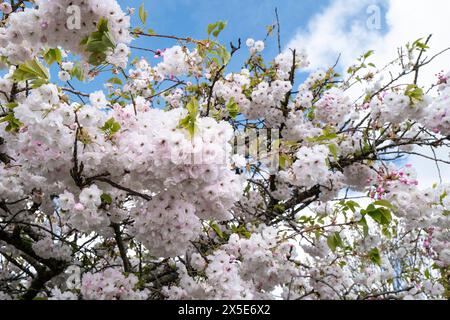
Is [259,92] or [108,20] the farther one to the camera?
[259,92]

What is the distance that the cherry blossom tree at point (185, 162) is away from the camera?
191 cm

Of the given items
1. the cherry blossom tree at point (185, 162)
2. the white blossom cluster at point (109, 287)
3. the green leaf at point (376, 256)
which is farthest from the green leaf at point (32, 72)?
the green leaf at point (376, 256)

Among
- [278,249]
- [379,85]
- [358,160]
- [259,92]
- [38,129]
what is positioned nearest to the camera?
[38,129]

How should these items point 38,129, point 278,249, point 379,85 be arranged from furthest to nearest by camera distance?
point 379,85 < point 278,249 < point 38,129

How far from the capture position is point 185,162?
170 centimetres

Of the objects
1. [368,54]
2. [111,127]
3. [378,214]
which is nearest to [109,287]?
[111,127]

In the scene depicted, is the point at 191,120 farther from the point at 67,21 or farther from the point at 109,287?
the point at 109,287
